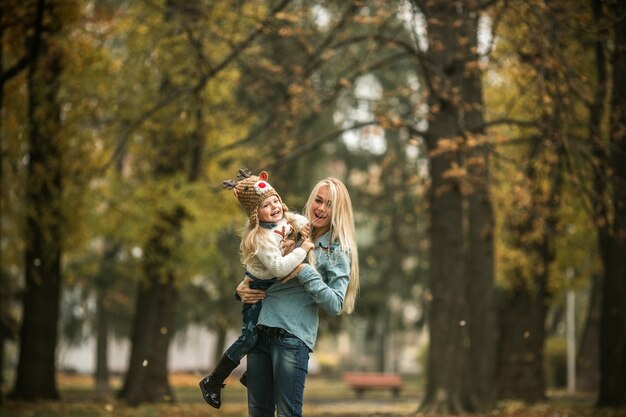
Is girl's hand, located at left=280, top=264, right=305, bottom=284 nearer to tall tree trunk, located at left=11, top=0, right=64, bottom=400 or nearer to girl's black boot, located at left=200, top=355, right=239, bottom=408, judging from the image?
girl's black boot, located at left=200, top=355, right=239, bottom=408

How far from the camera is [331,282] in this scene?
5355 mm

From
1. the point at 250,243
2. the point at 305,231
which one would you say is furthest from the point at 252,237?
the point at 305,231

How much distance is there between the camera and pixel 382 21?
43.3ft

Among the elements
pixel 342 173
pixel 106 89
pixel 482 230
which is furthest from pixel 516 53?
pixel 342 173

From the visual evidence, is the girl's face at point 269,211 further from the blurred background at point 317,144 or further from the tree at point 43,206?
the tree at point 43,206

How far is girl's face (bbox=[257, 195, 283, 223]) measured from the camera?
213 inches

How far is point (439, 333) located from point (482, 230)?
7.59 ft

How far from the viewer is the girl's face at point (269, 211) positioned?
5.41 m

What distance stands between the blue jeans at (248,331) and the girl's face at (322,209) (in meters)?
0.43

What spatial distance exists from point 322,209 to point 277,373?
953 mm

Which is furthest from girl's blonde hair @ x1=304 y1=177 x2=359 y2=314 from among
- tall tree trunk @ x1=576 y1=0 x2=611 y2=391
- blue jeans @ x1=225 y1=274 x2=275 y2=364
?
tall tree trunk @ x1=576 y1=0 x2=611 y2=391

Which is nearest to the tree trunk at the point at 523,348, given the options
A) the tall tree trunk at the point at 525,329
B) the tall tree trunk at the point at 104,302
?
the tall tree trunk at the point at 525,329

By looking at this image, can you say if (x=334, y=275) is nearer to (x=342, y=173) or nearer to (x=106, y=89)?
(x=106, y=89)

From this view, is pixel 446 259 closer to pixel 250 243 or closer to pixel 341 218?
pixel 341 218
